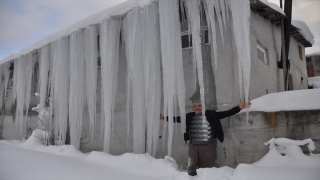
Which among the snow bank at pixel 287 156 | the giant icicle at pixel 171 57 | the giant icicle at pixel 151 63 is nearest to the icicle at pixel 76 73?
A: the giant icicle at pixel 151 63

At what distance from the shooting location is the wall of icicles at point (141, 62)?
3.99 metres

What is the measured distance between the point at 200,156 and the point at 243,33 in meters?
2.35

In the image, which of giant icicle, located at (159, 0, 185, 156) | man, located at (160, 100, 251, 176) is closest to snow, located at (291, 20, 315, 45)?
giant icicle, located at (159, 0, 185, 156)

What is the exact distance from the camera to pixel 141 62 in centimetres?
448

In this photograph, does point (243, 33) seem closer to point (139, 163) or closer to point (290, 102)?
point (290, 102)

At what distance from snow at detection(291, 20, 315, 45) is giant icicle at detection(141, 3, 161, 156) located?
5888 mm

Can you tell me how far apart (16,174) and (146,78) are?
2643 mm

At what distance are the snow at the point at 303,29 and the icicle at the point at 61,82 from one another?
25.4ft

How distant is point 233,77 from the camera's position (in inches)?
159

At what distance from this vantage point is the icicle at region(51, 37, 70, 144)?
5.88 meters

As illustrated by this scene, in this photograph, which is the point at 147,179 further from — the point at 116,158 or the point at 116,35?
the point at 116,35

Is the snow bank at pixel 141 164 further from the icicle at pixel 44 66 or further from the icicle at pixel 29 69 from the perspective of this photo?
the icicle at pixel 29 69

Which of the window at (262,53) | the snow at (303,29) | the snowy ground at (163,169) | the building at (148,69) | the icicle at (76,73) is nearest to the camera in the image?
the snowy ground at (163,169)

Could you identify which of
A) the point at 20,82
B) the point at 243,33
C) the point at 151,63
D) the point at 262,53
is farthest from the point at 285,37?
the point at 20,82
